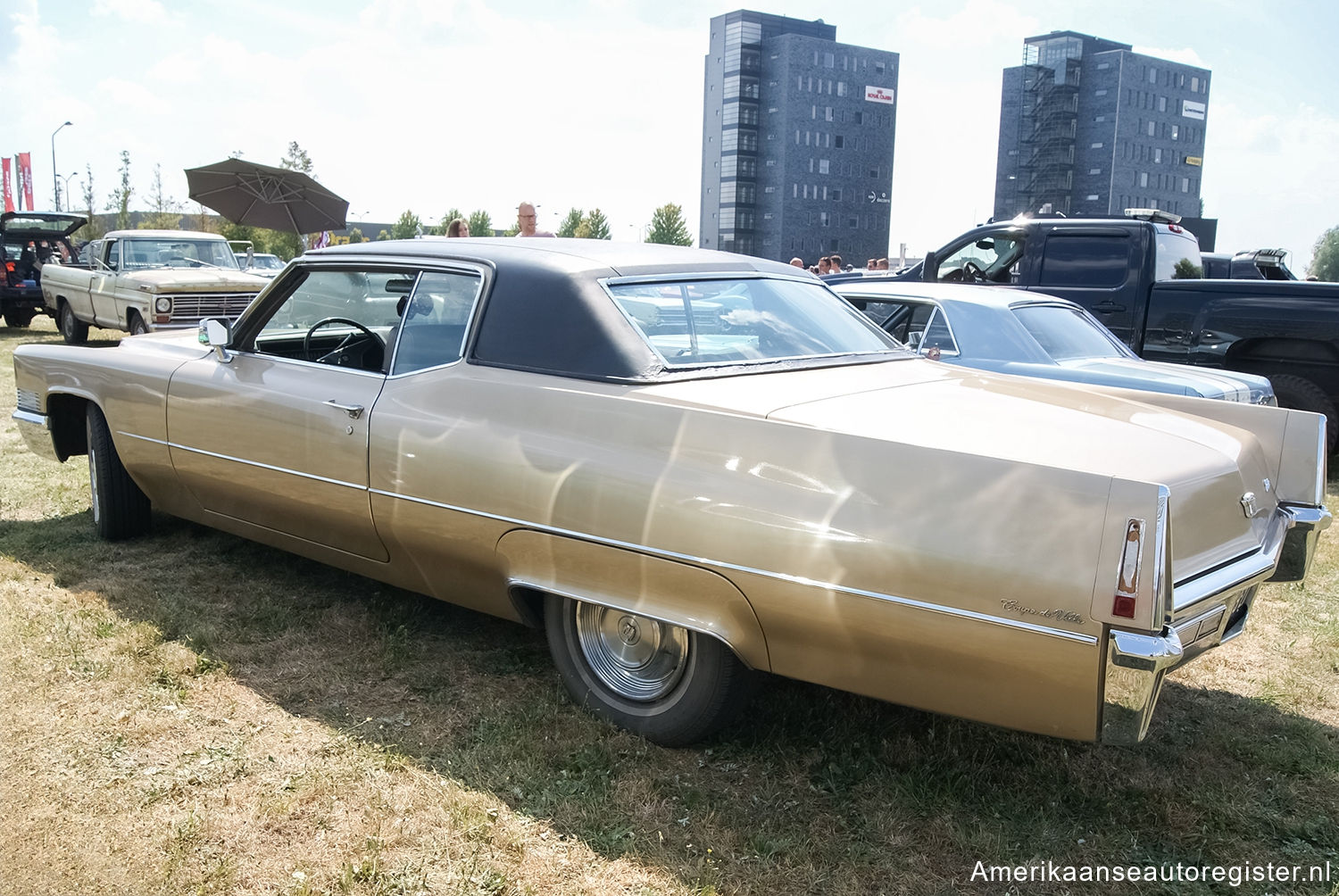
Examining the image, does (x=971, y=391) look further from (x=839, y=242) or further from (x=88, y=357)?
(x=839, y=242)

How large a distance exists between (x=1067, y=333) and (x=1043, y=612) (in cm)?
434

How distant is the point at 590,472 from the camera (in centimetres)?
298

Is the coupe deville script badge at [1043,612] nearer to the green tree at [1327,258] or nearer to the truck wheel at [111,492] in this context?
the truck wheel at [111,492]

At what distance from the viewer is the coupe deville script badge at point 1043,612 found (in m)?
2.30

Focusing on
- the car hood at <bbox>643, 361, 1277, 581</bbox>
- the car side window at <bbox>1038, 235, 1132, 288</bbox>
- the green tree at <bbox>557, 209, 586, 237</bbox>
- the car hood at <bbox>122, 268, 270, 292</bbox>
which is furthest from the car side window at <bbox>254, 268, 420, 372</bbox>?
the green tree at <bbox>557, 209, 586, 237</bbox>

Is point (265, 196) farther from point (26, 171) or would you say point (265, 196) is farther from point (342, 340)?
point (26, 171)

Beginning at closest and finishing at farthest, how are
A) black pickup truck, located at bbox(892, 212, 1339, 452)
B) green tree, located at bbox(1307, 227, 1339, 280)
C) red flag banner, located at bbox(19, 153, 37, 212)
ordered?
black pickup truck, located at bbox(892, 212, 1339, 452), red flag banner, located at bbox(19, 153, 37, 212), green tree, located at bbox(1307, 227, 1339, 280)

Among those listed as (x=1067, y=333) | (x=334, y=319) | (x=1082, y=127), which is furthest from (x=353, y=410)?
(x=1082, y=127)

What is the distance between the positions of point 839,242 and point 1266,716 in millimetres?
85769

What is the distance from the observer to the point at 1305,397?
25.0ft

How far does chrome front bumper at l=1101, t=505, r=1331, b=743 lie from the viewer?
7.41ft

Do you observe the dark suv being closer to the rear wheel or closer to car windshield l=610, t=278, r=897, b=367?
the rear wheel

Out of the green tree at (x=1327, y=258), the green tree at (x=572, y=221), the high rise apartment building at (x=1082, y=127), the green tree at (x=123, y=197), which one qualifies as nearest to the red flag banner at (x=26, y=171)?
the green tree at (x=123, y=197)

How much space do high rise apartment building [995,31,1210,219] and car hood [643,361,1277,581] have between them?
278 feet
